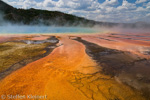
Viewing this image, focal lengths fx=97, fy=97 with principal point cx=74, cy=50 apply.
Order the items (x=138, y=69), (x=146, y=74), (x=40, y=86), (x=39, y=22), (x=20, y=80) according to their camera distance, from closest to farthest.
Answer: (x=40, y=86)
(x=20, y=80)
(x=146, y=74)
(x=138, y=69)
(x=39, y=22)

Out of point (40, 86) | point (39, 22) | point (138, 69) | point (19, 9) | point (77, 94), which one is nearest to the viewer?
point (77, 94)

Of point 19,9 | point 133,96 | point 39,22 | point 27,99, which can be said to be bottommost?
point 27,99

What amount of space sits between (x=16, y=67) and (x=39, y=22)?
7566 centimetres

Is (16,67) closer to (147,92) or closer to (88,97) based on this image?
(88,97)

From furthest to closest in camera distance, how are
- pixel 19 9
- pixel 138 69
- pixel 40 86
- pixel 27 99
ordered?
1. pixel 19 9
2. pixel 138 69
3. pixel 40 86
4. pixel 27 99

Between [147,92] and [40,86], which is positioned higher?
[147,92]

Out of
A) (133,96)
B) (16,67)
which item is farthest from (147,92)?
(16,67)

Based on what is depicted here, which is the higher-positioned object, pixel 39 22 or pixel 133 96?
pixel 39 22

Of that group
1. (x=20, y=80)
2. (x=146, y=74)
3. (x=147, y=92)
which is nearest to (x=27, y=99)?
(x=20, y=80)

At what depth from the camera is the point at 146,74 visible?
438 centimetres

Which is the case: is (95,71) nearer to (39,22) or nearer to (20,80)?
(20,80)

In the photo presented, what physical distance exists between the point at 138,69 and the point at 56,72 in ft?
13.3

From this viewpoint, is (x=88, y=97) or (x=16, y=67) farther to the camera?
(x=16, y=67)

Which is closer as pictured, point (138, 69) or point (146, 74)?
point (146, 74)
